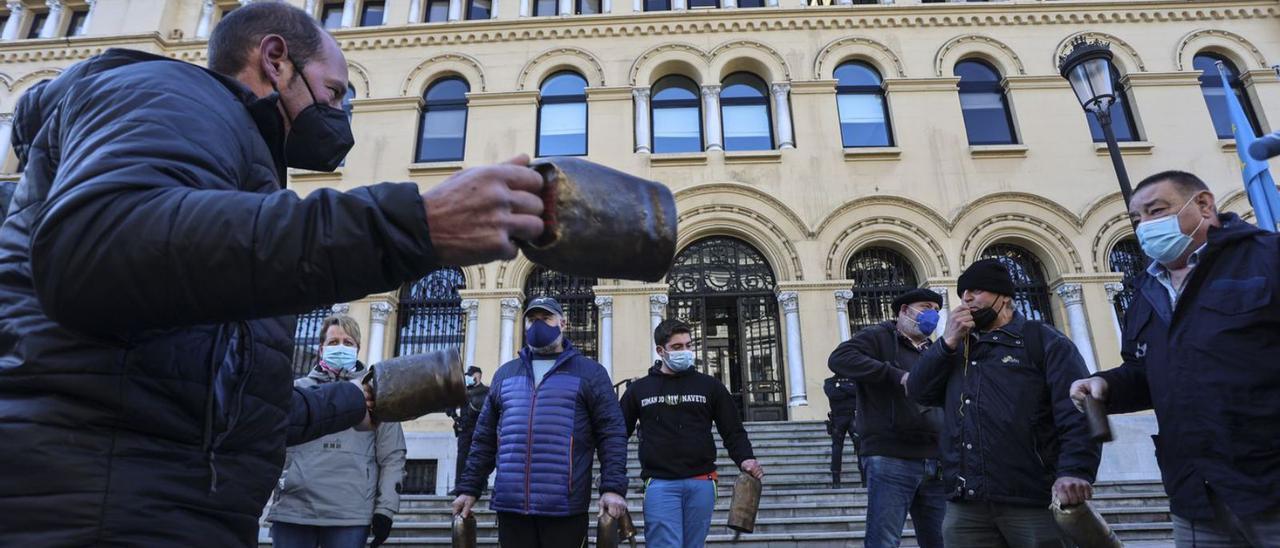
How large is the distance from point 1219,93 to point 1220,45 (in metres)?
1.12

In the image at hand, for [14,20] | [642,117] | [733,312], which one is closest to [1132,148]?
[733,312]

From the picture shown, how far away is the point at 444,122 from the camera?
15930 mm

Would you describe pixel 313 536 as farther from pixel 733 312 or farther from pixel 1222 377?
pixel 733 312

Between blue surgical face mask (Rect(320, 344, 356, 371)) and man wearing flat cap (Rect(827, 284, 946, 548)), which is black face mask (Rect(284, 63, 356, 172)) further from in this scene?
man wearing flat cap (Rect(827, 284, 946, 548))

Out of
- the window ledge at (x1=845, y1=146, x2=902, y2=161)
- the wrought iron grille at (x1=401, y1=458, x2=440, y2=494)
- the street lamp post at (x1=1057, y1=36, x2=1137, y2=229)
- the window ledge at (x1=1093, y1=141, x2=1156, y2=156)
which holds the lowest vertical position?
the wrought iron grille at (x1=401, y1=458, x2=440, y2=494)

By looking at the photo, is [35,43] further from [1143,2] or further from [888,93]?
[1143,2]

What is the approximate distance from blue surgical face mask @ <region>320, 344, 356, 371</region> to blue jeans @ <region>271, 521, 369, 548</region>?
95 cm

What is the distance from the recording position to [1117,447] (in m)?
12.1

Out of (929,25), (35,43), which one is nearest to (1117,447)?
(929,25)

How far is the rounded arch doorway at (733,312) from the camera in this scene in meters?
13.9

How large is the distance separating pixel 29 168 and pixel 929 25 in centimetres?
1729

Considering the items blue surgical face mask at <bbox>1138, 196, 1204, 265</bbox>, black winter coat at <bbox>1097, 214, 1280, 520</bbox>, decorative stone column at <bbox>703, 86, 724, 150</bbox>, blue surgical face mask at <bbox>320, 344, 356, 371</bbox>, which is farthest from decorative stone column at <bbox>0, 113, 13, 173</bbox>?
black winter coat at <bbox>1097, 214, 1280, 520</bbox>

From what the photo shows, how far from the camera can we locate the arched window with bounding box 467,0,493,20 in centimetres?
1712

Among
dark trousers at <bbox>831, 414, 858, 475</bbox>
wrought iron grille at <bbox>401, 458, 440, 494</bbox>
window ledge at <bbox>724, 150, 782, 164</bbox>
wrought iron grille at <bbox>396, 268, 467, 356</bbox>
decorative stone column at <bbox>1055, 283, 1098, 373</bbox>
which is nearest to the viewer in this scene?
dark trousers at <bbox>831, 414, 858, 475</bbox>
